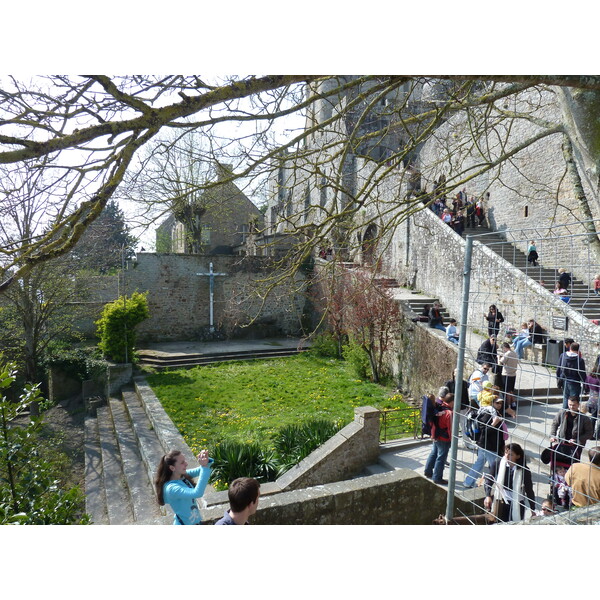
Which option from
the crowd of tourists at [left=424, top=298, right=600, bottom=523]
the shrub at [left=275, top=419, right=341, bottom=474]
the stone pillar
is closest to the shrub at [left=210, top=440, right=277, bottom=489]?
the shrub at [left=275, top=419, right=341, bottom=474]

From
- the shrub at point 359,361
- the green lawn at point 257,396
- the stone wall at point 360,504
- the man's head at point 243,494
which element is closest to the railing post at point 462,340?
the man's head at point 243,494

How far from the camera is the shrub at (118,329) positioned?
9344mm

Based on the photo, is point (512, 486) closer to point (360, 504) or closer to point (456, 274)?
point (360, 504)

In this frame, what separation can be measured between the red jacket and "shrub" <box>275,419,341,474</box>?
1.66 metres

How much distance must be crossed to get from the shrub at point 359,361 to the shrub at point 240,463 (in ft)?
15.8

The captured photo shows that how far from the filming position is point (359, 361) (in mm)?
9727

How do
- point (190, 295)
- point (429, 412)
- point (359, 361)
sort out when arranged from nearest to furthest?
point (429, 412) → point (359, 361) → point (190, 295)

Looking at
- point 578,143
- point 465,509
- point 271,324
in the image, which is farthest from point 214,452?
point 271,324

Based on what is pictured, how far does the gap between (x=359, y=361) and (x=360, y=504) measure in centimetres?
601

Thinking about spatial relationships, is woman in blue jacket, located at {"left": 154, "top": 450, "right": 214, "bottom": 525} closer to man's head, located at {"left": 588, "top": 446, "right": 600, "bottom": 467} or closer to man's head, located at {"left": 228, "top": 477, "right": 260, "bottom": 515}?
man's head, located at {"left": 228, "top": 477, "right": 260, "bottom": 515}

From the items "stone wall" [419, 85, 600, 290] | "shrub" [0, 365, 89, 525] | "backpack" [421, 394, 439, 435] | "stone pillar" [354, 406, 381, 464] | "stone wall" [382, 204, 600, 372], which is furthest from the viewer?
"stone wall" [419, 85, 600, 290]

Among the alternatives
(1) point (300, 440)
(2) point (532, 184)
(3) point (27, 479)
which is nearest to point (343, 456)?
(1) point (300, 440)

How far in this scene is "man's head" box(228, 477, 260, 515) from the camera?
2031mm

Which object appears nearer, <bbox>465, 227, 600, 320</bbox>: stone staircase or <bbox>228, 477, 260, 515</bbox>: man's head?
<bbox>228, 477, 260, 515</bbox>: man's head
